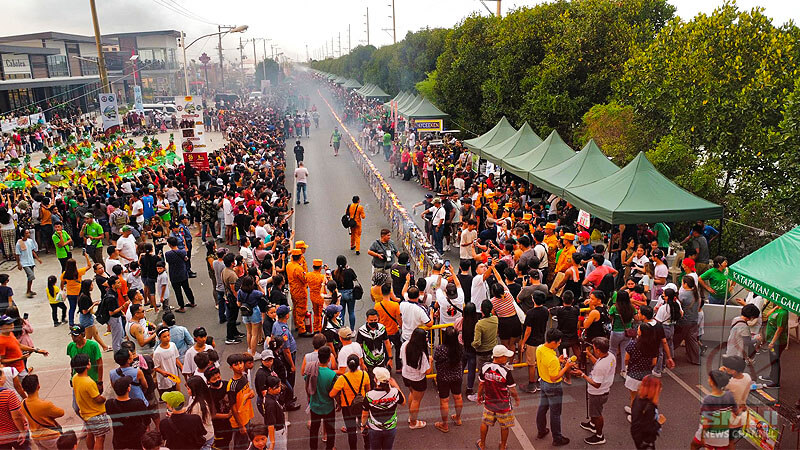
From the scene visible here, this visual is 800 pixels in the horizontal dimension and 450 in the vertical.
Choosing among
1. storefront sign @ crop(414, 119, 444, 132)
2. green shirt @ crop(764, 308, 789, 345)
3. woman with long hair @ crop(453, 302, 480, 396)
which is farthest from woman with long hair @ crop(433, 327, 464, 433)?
storefront sign @ crop(414, 119, 444, 132)

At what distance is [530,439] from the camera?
6570 millimetres


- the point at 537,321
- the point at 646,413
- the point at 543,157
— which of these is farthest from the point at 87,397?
the point at 543,157

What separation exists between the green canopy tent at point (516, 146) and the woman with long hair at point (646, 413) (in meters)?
12.1

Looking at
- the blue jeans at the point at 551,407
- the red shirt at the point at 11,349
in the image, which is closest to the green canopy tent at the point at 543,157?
the blue jeans at the point at 551,407

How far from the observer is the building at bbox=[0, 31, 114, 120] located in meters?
44.8

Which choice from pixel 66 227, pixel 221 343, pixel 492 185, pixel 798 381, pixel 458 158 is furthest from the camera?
pixel 458 158

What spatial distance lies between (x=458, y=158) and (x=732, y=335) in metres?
17.6

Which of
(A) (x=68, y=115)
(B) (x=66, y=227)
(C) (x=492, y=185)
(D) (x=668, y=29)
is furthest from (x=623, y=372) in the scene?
(A) (x=68, y=115)

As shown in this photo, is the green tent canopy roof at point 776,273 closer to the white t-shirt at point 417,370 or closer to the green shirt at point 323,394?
the white t-shirt at point 417,370

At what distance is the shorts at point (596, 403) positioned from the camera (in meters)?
6.11

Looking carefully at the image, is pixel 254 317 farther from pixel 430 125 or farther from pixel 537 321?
pixel 430 125

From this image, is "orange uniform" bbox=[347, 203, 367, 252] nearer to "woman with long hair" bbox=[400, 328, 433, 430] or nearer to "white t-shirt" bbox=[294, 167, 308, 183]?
"white t-shirt" bbox=[294, 167, 308, 183]

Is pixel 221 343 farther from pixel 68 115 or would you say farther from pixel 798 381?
pixel 68 115

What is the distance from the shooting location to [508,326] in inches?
283
